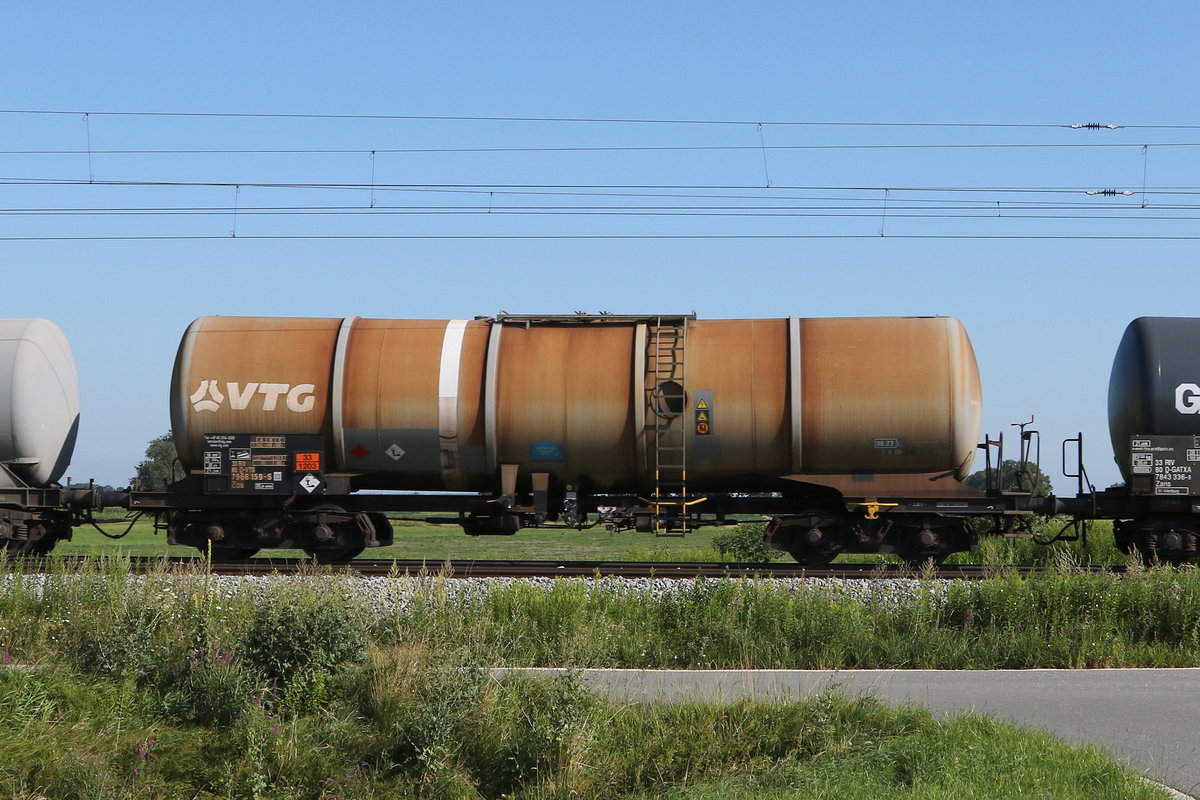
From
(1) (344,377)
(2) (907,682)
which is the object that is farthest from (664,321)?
(2) (907,682)

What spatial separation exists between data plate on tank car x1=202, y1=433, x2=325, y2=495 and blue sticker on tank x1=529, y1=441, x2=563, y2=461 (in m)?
3.06

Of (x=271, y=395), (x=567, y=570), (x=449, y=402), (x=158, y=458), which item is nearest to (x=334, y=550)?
(x=271, y=395)

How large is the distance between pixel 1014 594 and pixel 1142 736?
3.61 metres

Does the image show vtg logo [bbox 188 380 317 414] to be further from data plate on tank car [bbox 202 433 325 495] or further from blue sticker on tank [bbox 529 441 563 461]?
blue sticker on tank [bbox 529 441 563 461]

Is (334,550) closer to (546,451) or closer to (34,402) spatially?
(546,451)

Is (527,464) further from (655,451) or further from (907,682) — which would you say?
(907,682)

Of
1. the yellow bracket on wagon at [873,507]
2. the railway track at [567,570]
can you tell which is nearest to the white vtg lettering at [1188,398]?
the railway track at [567,570]

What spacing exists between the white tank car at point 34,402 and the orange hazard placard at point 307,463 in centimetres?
474

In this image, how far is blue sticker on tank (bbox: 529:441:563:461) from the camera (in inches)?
603

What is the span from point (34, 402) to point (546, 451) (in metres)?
8.33

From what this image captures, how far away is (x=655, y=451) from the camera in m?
15.2

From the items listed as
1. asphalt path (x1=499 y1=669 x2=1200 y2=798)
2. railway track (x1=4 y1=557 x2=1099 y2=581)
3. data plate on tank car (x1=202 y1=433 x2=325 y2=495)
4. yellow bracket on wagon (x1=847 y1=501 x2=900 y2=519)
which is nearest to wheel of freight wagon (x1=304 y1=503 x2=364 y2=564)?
railway track (x1=4 y1=557 x2=1099 y2=581)

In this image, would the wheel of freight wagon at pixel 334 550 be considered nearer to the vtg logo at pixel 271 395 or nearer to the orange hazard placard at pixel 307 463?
the orange hazard placard at pixel 307 463

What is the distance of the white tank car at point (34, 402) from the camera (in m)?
16.6
